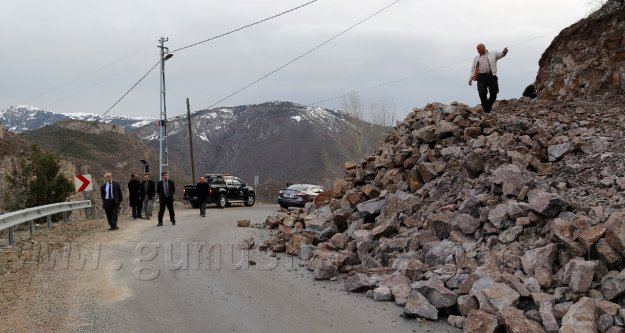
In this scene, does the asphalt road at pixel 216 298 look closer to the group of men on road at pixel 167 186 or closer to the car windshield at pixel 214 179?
the group of men on road at pixel 167 186

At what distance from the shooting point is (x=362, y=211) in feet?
35.4

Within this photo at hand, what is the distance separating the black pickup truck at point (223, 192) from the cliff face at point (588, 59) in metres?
15.7

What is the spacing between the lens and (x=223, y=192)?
88.5ft

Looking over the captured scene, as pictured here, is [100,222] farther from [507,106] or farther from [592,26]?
[592,26]

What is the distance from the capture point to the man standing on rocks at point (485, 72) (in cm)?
1228

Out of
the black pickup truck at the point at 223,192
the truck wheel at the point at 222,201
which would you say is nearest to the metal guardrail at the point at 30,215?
the black pickup truck at the point at 223,192

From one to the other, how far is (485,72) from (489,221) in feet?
18.3

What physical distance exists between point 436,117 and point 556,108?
2.72 m

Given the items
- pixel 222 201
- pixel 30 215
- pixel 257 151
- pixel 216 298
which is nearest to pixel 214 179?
pixel 222 201

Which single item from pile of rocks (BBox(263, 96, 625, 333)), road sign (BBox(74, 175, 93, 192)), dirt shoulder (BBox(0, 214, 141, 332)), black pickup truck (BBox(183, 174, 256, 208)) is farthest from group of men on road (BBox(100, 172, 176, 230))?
black pickup truck (BBox(183, 174, 256, 208))

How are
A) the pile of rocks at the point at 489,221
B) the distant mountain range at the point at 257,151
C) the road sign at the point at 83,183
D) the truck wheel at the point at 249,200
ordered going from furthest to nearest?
the distant mountain range at the point at 257,151 → the truck wheel at the point at 249,200 → the road sign at the point at 83,183 → the pile of rocks at the point at 489,221

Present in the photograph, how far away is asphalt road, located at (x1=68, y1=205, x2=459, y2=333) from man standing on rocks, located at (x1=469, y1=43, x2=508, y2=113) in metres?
6.20

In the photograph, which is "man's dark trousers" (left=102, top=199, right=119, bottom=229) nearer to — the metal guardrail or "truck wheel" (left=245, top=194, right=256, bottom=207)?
the metal guardrail

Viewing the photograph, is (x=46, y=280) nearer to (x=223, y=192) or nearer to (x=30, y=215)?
(x=30, y=215)
